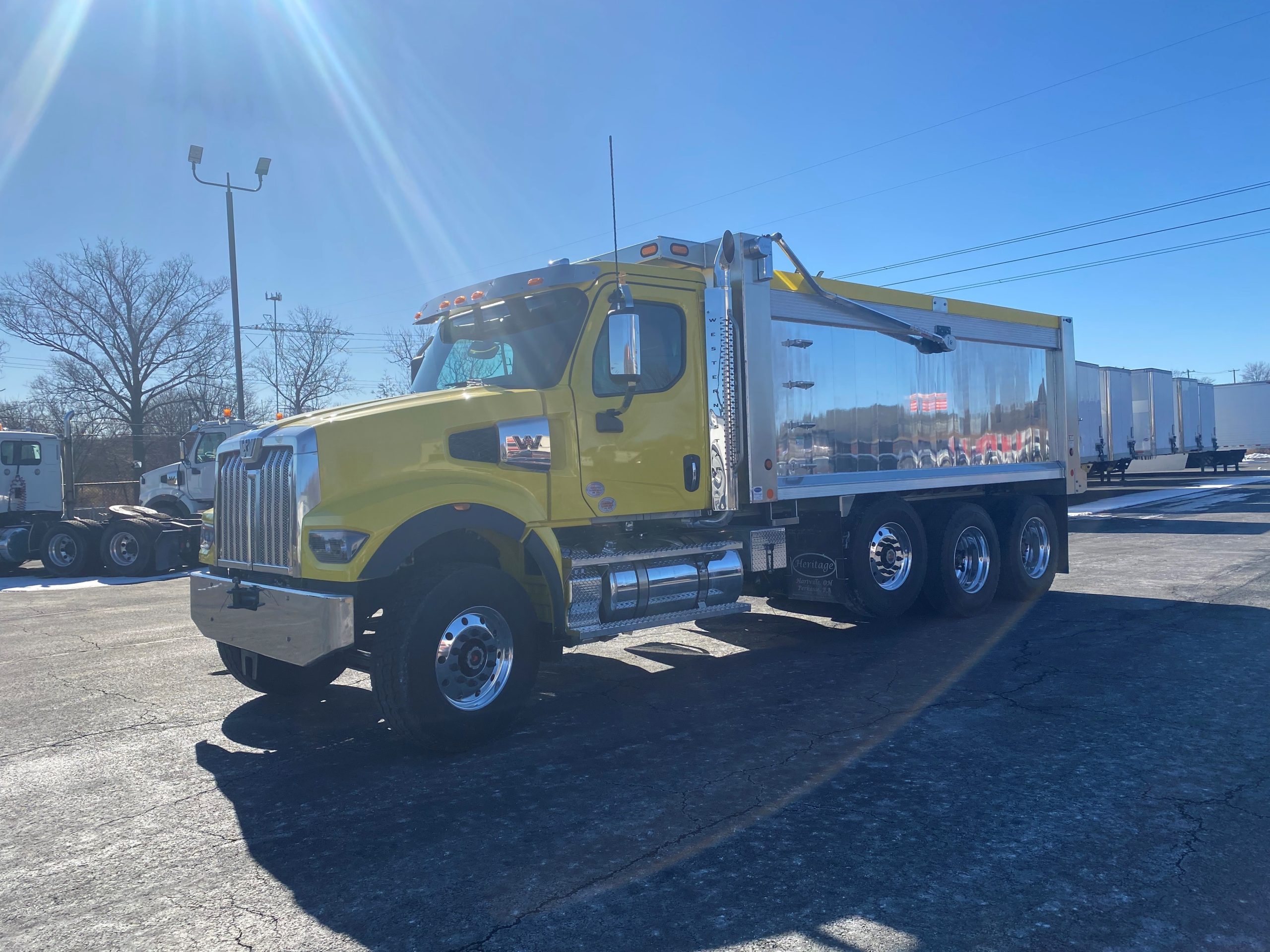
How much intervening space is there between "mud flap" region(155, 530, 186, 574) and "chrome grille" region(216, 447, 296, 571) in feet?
37.8

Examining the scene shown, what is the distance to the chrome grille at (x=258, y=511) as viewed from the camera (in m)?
5.34

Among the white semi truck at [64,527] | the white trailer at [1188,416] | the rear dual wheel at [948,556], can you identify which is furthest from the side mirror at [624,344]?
the white trailer at [1188,416]

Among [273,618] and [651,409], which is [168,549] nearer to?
[273,618]

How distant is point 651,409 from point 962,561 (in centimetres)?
449

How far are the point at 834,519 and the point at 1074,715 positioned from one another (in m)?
2.95

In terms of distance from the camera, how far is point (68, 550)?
17.0m

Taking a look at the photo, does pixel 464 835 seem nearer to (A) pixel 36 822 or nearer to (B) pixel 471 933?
(B) pixel 471 933

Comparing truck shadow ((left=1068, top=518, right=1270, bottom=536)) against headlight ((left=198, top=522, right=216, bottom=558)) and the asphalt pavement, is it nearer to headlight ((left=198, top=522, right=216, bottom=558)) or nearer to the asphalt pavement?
the asphalt pavement

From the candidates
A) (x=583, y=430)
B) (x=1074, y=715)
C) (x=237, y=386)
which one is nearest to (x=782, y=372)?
(x=583, y=430)

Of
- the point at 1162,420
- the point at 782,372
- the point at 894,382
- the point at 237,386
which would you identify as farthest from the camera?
the point at 1162,420

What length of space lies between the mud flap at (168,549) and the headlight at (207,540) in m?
11.1

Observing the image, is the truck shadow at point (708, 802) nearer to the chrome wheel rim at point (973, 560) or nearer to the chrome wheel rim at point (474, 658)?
the chrome wheel rim at point (474, 658)

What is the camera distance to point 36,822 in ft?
14.5

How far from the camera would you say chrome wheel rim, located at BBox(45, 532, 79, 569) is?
55.3ft
